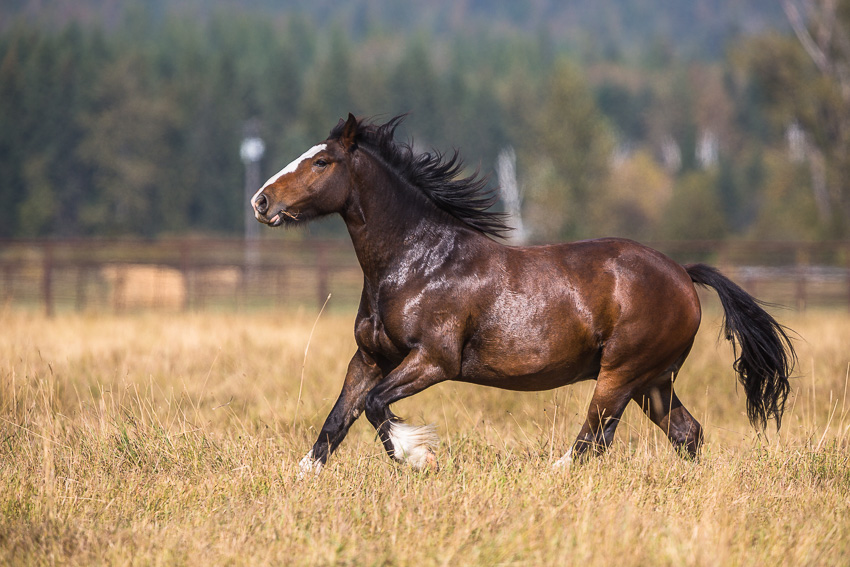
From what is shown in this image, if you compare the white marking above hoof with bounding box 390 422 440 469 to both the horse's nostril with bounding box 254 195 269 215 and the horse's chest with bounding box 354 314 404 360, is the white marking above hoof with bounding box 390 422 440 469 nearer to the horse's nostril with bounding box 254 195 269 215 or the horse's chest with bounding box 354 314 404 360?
the horse's chest with bounding box 354 314 404 360

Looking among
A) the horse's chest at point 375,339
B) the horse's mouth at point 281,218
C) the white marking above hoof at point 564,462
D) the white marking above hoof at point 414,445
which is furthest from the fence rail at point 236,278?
the white marking above hoof at point 564,462

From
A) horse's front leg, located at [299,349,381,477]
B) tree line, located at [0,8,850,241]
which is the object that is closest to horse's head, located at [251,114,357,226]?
horse's front leg, located at [299,349,381,477]

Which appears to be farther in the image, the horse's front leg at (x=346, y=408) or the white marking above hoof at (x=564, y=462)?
the horse's front leg at (x=346, y=408)

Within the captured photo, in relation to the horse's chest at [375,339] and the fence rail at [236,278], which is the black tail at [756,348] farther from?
the fence rail at [236,278]

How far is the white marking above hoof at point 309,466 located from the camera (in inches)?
186

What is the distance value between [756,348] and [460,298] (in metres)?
1.93

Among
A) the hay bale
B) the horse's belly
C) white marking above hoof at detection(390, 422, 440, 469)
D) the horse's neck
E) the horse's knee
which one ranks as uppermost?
the horse's neck

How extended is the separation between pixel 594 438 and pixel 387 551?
197 centimetres

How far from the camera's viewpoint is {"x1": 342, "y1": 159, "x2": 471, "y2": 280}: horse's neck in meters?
5.23

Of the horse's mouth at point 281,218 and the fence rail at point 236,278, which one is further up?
the horse's mouth at point 281,218

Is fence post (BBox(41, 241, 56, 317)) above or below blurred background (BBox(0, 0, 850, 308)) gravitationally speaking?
below

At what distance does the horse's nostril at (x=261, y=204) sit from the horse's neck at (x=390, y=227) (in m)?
0.47

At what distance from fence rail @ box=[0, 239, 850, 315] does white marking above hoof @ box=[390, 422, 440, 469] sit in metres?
12.3

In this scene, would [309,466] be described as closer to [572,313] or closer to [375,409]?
[375,409]
